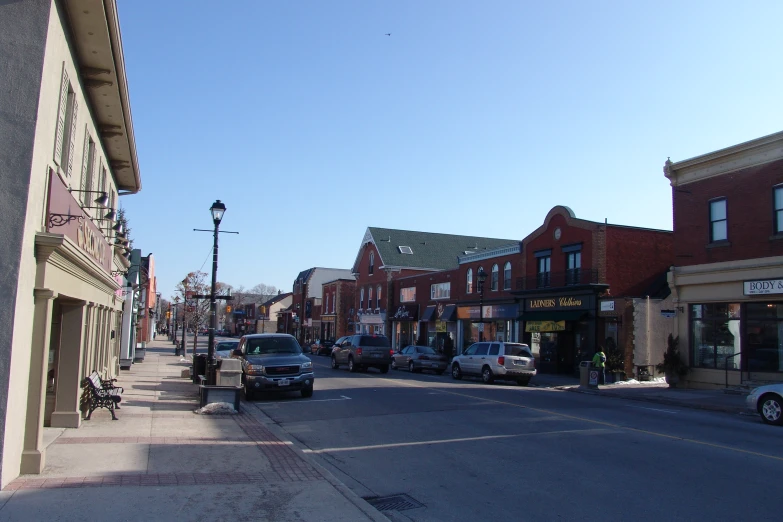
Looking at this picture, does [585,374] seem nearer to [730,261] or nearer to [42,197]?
[730,261]

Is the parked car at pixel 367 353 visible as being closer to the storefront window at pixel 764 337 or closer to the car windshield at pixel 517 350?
the car windshield at pixel 517 350

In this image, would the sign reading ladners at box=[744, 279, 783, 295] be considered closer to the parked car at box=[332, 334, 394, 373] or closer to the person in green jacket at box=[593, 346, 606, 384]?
the person in green jacket at box=[593, 346, 606, 384]

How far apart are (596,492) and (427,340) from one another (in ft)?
139

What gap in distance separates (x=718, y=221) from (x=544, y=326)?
11.8 meters

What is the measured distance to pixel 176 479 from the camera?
320 inches

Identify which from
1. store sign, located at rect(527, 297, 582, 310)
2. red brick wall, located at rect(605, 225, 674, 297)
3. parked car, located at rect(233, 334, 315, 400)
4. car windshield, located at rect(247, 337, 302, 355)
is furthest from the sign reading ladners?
car windshield, located at rect(247, 337, 302, 355)

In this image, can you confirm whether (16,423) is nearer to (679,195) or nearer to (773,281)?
(773,281)

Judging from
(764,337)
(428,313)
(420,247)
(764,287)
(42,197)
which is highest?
(420,247)

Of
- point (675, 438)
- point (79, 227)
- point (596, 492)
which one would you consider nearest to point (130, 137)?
point (79, 227)

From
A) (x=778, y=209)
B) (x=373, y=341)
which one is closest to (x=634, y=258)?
(x=778, y=209)

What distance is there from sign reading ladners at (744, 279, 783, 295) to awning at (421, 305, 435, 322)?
2704 centimetres

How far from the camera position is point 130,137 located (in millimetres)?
14680

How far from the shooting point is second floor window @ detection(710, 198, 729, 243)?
24.8m

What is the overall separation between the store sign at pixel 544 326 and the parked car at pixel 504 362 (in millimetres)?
6831
